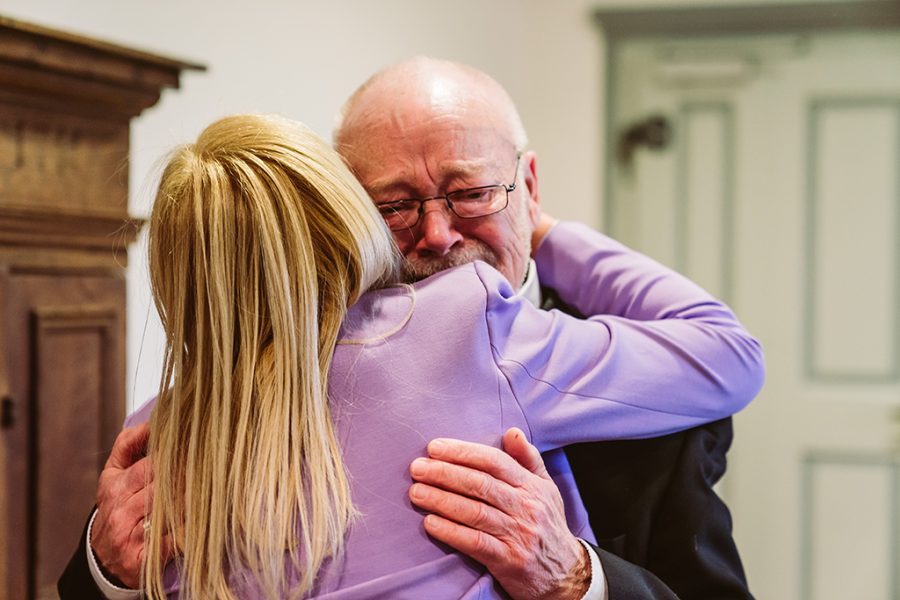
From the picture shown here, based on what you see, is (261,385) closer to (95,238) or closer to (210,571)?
(210,571)

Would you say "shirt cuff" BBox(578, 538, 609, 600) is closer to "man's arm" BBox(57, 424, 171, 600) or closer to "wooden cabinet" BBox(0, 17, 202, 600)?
"man's arm" BBox(57, 424, 171, 600)

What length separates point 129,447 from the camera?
104 centimetres

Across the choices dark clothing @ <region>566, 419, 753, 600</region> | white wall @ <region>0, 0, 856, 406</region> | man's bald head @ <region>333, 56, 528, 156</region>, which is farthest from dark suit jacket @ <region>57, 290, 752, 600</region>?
white wall @ <region>0, 0, 856, 406</region>

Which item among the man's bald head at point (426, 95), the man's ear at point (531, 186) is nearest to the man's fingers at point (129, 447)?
the man's bald head at point (426, 95)

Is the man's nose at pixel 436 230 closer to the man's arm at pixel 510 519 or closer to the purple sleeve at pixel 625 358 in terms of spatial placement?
the purple sleeve at pixel 625 358

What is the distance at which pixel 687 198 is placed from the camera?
3398 millimetres

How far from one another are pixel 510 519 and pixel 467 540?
0.19ft

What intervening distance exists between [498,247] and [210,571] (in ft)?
1.89

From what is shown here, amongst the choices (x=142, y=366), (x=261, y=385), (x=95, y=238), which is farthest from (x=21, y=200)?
(x=142, y=366)

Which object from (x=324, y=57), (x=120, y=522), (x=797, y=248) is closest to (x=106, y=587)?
(x=120, y=522)

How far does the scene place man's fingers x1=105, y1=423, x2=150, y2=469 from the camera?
104 centimetres

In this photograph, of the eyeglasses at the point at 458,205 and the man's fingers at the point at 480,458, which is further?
the eyeglasses at the point at 458,205

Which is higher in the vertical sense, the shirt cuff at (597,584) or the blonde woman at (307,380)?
the blonde woman at (307,380)

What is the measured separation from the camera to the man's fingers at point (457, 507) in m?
0.88
